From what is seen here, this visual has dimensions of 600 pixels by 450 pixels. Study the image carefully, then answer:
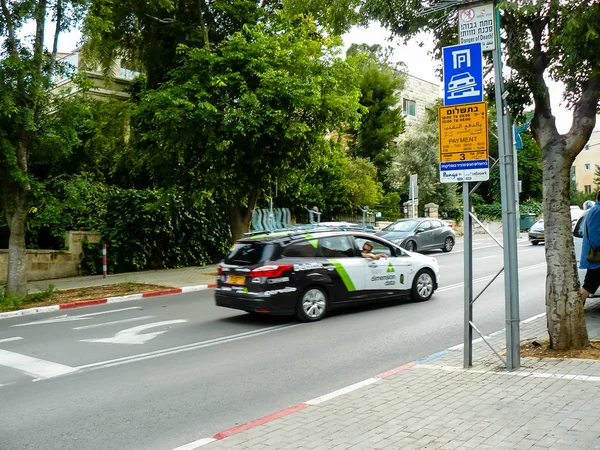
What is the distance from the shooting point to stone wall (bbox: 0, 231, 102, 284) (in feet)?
59.9

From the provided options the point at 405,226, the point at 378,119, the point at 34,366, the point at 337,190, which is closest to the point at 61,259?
the point at 34,366

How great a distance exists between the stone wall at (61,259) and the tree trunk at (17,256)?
4485 millimetres

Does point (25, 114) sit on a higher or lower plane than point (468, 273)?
higher

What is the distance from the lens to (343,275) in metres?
10.5

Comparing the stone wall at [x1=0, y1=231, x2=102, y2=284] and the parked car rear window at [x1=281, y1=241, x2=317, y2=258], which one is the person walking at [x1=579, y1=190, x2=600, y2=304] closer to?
the parked car rear window at [x1=281, y1=241, x2=317, y2=258]

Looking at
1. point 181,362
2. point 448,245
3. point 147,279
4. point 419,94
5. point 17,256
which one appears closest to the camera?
point 181,362

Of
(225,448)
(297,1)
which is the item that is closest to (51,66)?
(297,1)

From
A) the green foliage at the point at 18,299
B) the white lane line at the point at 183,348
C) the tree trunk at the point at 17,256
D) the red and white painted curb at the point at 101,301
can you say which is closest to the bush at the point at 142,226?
the red and white painted curb at the point at 101,301

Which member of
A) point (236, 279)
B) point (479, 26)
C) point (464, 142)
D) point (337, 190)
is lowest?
point (236, 279)

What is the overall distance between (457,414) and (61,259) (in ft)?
55.3

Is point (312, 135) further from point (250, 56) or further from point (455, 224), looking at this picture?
point (455, 224)

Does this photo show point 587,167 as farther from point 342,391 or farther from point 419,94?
point 342,391

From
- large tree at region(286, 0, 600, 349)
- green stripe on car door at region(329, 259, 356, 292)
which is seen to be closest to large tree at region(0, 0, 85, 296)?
green stripe on car door at region(329, 259, 356, 292)

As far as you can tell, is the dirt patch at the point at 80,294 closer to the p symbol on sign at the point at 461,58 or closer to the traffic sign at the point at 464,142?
the traffic sign at the point at 464,142
